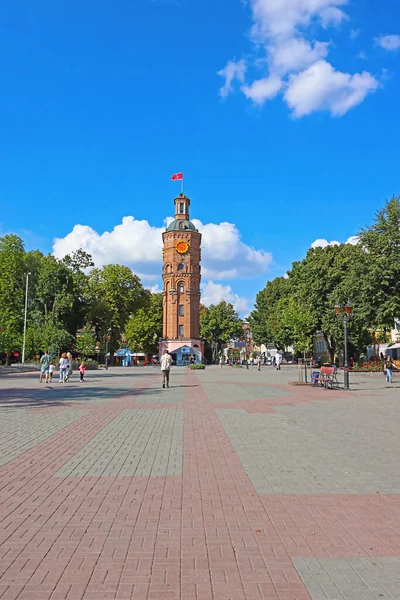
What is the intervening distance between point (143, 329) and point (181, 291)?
31.6 ft

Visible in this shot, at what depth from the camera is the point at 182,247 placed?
276 ft

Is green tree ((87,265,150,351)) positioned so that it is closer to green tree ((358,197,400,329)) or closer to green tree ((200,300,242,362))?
green tree ((200,300,242,362))

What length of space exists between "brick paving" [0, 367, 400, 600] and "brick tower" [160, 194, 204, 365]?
233 ft

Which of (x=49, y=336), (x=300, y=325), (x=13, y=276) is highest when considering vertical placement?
(x=13, y=276)

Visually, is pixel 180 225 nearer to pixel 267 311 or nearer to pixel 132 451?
pixel 267 311

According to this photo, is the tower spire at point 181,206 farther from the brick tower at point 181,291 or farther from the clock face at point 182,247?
the clock face at point 182,247

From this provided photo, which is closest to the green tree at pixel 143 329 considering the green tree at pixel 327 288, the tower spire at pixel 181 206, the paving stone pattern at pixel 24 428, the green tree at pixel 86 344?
the tower spire at pixel 181 206

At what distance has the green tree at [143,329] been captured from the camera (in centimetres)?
8000

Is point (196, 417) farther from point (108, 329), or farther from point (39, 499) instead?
point (108, 329)

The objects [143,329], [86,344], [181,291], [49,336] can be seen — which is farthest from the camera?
[181,291]

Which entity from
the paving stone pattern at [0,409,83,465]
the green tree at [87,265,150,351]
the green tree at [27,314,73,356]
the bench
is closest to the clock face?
the green tree at [87,265,150,351]

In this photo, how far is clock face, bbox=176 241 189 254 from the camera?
275ft

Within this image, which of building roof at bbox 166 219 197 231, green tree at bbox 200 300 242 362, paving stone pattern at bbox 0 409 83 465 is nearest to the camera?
paving stone pattern at bbox 0 409 83 465

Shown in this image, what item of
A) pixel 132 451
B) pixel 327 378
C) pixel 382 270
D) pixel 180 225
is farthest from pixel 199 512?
pixel 180 225
